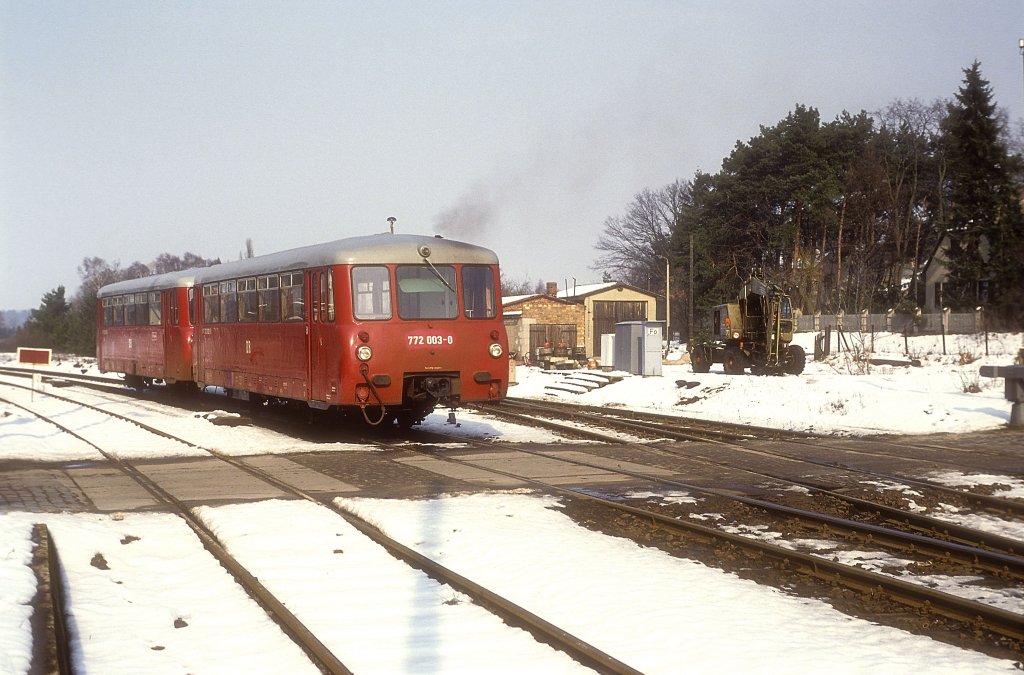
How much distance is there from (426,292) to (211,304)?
279 inches

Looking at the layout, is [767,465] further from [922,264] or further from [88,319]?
[88,319]

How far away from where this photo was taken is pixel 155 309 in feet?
81.6

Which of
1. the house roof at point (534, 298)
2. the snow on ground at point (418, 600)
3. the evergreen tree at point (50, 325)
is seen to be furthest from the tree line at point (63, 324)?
the snow on ground at point (418, 600)

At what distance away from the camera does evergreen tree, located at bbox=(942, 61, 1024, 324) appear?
4829 cm

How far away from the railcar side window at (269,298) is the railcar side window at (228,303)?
4.43 feet

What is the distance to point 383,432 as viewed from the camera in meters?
17.6

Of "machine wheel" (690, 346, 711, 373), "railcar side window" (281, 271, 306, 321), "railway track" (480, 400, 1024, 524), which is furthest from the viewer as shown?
"machine wheel" (690, 346, 711, 373)

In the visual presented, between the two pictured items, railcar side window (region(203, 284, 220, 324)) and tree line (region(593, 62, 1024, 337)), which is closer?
railcar side window (region(203, 284, 220, 324))

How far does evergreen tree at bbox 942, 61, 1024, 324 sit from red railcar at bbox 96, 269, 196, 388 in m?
37.0

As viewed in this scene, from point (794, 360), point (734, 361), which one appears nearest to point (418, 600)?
point (794, 360)

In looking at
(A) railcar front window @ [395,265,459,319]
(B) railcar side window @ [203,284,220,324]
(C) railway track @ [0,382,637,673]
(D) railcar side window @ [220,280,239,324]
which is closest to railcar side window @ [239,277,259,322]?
(D) railcar side window @ [220,280,239,324]

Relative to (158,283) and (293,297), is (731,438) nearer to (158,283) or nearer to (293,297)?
(293,297)

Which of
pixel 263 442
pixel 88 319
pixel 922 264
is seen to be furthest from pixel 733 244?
pixel 263 442

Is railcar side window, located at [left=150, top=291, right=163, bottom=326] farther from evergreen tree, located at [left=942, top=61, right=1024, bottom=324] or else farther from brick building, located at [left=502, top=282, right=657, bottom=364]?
evergreen tree, located at [left=942, top=61, right=1024, bottom=324]
